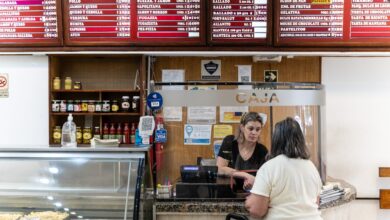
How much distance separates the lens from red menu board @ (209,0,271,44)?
3.30 m

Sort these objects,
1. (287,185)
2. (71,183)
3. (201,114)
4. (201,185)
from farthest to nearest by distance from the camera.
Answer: (201,114)
(201,185)
(71,183)
(287,185)

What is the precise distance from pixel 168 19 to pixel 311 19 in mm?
1164

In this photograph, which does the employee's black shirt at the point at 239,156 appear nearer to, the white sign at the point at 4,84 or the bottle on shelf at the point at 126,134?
the bottle on shelf at the point at 126,134

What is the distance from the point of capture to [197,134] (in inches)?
115

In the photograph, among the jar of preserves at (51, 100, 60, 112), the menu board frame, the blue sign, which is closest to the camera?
the blue sign

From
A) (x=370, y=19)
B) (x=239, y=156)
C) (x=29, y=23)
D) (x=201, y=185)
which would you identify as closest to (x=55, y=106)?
(x=29, y=23)

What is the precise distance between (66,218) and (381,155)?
295cm

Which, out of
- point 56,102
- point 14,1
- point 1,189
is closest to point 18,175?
point 1,189

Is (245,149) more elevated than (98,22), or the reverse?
(98,22)

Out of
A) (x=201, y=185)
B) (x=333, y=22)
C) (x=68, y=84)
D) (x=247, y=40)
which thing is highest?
(x=333, y=22)

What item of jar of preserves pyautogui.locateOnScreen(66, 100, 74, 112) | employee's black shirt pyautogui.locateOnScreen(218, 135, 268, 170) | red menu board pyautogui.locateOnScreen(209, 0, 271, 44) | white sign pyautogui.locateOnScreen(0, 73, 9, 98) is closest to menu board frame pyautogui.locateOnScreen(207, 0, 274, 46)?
red menu board pyautogui.locateOnScreen(209, 0, 271, 44)

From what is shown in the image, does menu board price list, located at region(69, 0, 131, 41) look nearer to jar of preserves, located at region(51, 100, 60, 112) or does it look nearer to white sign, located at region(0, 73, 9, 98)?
jar of preserves, located at region(51, 100, 60, 112)

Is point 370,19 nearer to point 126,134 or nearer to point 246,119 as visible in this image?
point 246,119

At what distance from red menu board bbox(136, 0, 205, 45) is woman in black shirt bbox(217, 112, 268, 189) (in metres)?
0.91
